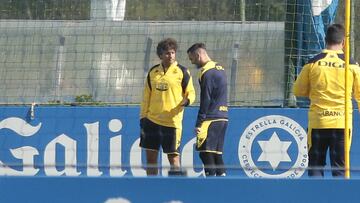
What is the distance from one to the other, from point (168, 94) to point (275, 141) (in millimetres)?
1416

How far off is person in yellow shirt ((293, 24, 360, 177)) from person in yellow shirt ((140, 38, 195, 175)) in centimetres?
145

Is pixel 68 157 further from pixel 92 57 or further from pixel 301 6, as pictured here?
pixel 301 6

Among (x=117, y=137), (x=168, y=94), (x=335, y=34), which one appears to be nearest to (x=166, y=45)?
(x=168, y=94)

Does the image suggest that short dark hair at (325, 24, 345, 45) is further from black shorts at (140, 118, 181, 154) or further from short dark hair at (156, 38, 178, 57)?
black shorts at (140, 118, 181, 154)

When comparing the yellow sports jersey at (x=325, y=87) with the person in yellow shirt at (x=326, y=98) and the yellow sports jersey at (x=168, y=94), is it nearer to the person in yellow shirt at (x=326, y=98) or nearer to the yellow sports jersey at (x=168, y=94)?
the person in yellow shirt at (x=326, y=98)

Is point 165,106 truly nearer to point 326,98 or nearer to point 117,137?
point 117,137

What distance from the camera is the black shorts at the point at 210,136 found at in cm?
907

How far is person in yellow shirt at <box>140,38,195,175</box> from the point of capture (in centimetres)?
933

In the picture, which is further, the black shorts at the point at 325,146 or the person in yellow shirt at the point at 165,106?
the person in yellow shirt at the point at 165,106

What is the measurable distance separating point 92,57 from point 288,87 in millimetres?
2230

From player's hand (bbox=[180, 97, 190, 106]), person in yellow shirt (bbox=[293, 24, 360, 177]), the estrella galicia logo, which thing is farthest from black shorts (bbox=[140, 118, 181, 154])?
person in yellow shirt (bbox=[293, 24, 360, 177])

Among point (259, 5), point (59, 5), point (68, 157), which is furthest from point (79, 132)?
point (259, 5)

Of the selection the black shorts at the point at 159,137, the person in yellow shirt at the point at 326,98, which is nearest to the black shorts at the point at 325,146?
the person in yellow shirt at the point at 326,98

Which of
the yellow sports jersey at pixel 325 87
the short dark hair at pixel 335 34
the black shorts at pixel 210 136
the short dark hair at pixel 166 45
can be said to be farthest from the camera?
the short dark hair at pixel 166 45
